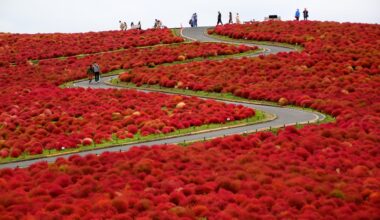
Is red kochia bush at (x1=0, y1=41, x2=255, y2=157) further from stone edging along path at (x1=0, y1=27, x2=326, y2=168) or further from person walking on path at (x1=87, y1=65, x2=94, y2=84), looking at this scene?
person walking on path at (x1=87, y1=65, x2=94, y2=84)

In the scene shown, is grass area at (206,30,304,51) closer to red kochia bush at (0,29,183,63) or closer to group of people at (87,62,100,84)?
red kochia bush at (0,29,183,63)

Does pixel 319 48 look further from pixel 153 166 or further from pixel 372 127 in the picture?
pixel 153 166

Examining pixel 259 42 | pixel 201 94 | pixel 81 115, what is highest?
pixel 259 42

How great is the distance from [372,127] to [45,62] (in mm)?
44985

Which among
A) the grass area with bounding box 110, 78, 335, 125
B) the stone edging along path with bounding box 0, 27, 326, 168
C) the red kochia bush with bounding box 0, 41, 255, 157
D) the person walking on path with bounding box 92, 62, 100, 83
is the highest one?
the person walking on path with bounding box 92, 62, 100, 83

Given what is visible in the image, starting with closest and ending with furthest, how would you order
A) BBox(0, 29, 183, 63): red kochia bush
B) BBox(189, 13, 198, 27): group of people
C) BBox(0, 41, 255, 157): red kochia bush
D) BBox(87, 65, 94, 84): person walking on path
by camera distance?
BBox(0, 41, 255, 157): red kochia bush < BBox(87, 65, 94, 84): person walking on path < BBox(0, 29, 183, 63): red kochia bush < BBox(189, 13, 198, 27): group of people

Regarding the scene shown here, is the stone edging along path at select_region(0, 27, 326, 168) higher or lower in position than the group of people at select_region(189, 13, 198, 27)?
lower

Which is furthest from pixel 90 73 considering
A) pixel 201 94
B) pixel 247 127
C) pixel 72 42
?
pixel 247 127

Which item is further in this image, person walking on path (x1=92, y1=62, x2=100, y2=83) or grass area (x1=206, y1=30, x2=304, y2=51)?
grass area (x1=206, y1=30, x2=304, y2=51)

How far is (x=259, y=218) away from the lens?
25812 millimetres

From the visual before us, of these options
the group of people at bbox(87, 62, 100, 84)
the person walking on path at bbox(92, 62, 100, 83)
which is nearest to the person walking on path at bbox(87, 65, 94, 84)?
the group of people at bbox(87, 62, 100, 84)

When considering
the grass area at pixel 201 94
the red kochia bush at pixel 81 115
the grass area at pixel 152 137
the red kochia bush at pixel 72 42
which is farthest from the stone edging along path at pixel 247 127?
the red kochia bush at pixel 72 42

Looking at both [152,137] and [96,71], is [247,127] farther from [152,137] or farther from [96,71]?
[96,71]

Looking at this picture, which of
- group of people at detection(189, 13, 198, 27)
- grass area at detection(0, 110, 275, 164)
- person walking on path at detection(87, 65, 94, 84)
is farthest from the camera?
group of people at detection(189, 13, 198, 27)
